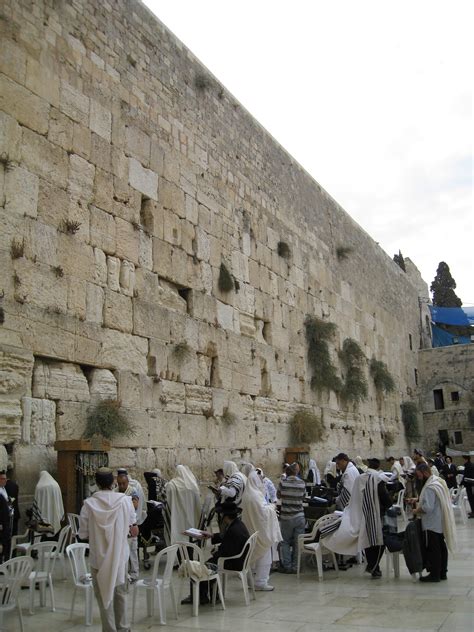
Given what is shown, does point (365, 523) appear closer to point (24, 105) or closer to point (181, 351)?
point (181, 351)

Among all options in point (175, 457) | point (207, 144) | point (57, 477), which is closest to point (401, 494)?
point (175, 457)

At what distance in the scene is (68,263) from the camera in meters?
8.02

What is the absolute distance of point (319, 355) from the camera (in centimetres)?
1466

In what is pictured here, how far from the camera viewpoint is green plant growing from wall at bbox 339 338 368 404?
16125 millimetres

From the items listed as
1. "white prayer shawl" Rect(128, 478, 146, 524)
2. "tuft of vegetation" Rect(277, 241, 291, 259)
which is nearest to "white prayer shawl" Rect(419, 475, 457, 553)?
"white prayer shawl" Rect(128, 478, 146, 524)

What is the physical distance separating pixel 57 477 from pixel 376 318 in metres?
14.3

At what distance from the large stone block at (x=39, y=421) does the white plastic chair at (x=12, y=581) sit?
259cm

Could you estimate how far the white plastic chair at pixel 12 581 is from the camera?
4.33 metres

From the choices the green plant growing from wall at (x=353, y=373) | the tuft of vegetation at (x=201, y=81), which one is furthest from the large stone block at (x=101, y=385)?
the green plant growing from wall at (x=353, y=373)

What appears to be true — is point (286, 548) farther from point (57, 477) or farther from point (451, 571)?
point (57, 477)

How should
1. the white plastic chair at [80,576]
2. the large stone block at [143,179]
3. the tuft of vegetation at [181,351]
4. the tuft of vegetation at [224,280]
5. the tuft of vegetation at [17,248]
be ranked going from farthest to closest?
the tuft of vegetation at [224,280] < the tuft of vegetation at [181,351] < the large stone block at [143,179] < the tuft of vegetation at [17,248] < the white plastic chair at [80,576]

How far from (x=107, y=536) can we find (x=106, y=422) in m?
3.84

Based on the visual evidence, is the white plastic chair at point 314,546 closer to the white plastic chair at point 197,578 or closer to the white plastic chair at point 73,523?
the white plastic chair at point 197,578

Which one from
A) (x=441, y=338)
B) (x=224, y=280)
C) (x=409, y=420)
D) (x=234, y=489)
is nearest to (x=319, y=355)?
(x=224, y=280)
